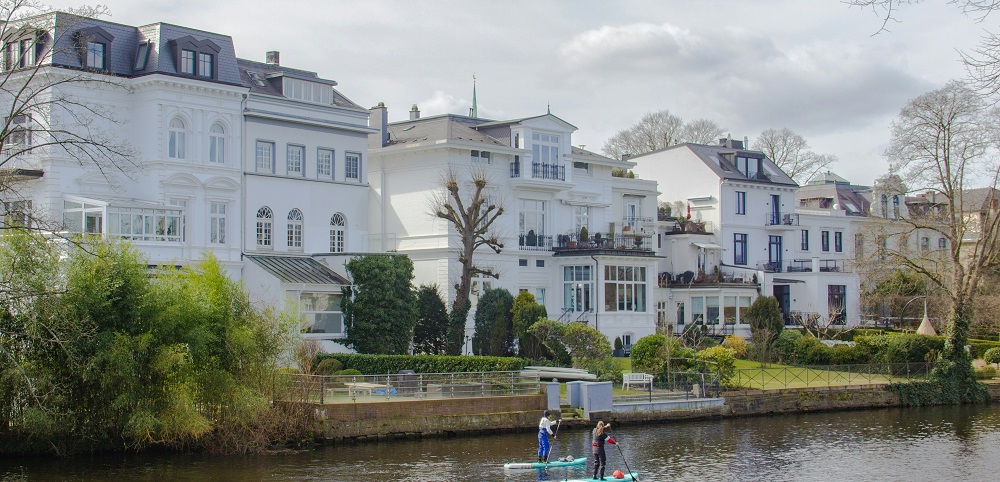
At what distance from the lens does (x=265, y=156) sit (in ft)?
156

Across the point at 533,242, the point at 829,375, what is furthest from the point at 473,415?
the point at 533,242

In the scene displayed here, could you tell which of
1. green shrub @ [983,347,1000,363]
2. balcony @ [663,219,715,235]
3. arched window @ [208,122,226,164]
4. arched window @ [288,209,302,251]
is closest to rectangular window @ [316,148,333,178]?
arched window @ [288,209,302,251]

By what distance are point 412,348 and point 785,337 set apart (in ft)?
57.0

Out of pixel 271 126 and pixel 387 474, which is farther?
pixel 271 126

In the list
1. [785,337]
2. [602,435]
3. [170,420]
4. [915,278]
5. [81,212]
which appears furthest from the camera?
[915,278]

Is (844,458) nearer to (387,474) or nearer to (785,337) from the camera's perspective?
(387,474)

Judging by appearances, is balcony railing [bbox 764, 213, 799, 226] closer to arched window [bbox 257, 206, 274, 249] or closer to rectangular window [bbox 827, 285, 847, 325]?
rectangular window [bbox 827, 285, 847, 325]

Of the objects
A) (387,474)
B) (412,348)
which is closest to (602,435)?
(387,474)

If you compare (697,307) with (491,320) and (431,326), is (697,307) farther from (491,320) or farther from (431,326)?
(431,326)

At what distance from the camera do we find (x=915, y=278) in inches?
2544

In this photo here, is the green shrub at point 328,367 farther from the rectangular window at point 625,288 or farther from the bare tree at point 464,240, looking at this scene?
the rectangular window at point 625,288

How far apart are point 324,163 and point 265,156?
2988 millimetres

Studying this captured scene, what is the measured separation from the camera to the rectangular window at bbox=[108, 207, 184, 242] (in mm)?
40719

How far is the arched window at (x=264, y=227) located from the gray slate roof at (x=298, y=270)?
93cm
